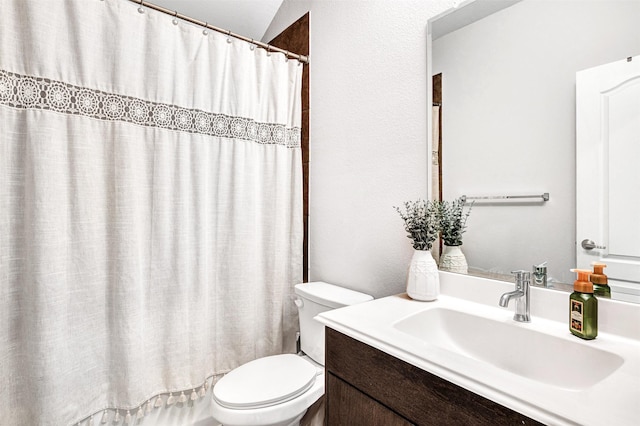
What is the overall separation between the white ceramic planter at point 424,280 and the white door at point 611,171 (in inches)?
16.1

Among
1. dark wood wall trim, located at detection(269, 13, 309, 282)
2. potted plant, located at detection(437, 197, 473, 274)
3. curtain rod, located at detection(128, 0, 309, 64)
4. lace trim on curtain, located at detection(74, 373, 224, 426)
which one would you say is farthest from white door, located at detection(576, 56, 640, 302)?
lace trim on curtain, located at detection(74, 373, 224, 426)

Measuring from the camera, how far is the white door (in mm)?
834

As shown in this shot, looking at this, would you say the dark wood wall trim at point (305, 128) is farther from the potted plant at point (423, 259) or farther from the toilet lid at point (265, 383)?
the potted plant at point (423, 259)

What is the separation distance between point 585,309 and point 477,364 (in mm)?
340

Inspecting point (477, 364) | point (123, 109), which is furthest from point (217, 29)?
point (477, 364)

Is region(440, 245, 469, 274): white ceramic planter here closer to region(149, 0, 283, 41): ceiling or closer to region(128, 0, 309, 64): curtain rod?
region(128, 0, 309, 64): curtain rod

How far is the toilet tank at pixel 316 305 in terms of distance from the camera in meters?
1.47

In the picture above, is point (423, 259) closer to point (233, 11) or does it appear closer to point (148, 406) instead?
point (148, 406)

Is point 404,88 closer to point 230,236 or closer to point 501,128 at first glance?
point 501,128

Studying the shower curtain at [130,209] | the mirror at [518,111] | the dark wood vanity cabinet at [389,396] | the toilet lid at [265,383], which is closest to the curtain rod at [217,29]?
the shower curtain at [130,209]

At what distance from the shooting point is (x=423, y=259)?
3.80 feet

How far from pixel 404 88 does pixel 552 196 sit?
0.71 meters

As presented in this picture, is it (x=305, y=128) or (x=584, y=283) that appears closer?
(x=584, y=283)

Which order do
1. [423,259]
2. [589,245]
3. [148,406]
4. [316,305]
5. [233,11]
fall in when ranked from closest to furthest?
[589,245] → [423,259] → [148,406] → [316,305] → [233,11]
